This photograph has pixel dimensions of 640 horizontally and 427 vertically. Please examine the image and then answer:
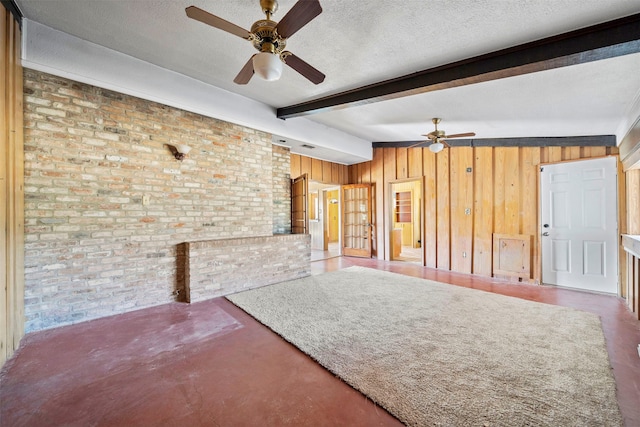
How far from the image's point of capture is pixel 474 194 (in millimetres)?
5613

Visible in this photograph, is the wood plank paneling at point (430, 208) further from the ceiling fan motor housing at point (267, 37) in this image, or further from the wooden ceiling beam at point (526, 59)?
the ceiling fan motor housing at point (267, 37)

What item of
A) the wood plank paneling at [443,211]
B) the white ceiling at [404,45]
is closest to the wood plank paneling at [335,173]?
the wood plank paneling at [443,211]

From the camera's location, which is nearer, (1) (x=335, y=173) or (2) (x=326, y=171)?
(2) (x=326, y=171)

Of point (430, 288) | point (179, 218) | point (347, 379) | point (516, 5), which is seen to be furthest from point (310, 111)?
point (347, 379)

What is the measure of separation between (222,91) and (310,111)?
1.37 metres

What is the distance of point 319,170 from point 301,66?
4753 millimetres

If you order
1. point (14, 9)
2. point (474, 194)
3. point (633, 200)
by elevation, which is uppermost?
point (14, 9)

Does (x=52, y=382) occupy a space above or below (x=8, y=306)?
below

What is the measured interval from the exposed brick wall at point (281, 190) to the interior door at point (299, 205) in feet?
0.30

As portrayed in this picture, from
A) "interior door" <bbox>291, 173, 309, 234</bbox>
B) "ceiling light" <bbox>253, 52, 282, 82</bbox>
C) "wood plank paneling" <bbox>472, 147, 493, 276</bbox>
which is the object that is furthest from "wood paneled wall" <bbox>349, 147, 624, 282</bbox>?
"ceiling light" <bbox>253, 52, 282, 82</bbox>

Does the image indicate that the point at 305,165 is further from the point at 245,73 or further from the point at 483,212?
the point at 245,73

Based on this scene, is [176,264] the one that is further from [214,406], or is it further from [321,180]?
[321,180]

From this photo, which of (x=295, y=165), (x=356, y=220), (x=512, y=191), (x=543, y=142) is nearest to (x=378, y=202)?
(x=356, y=220)

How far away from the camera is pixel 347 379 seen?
2.04 metres
